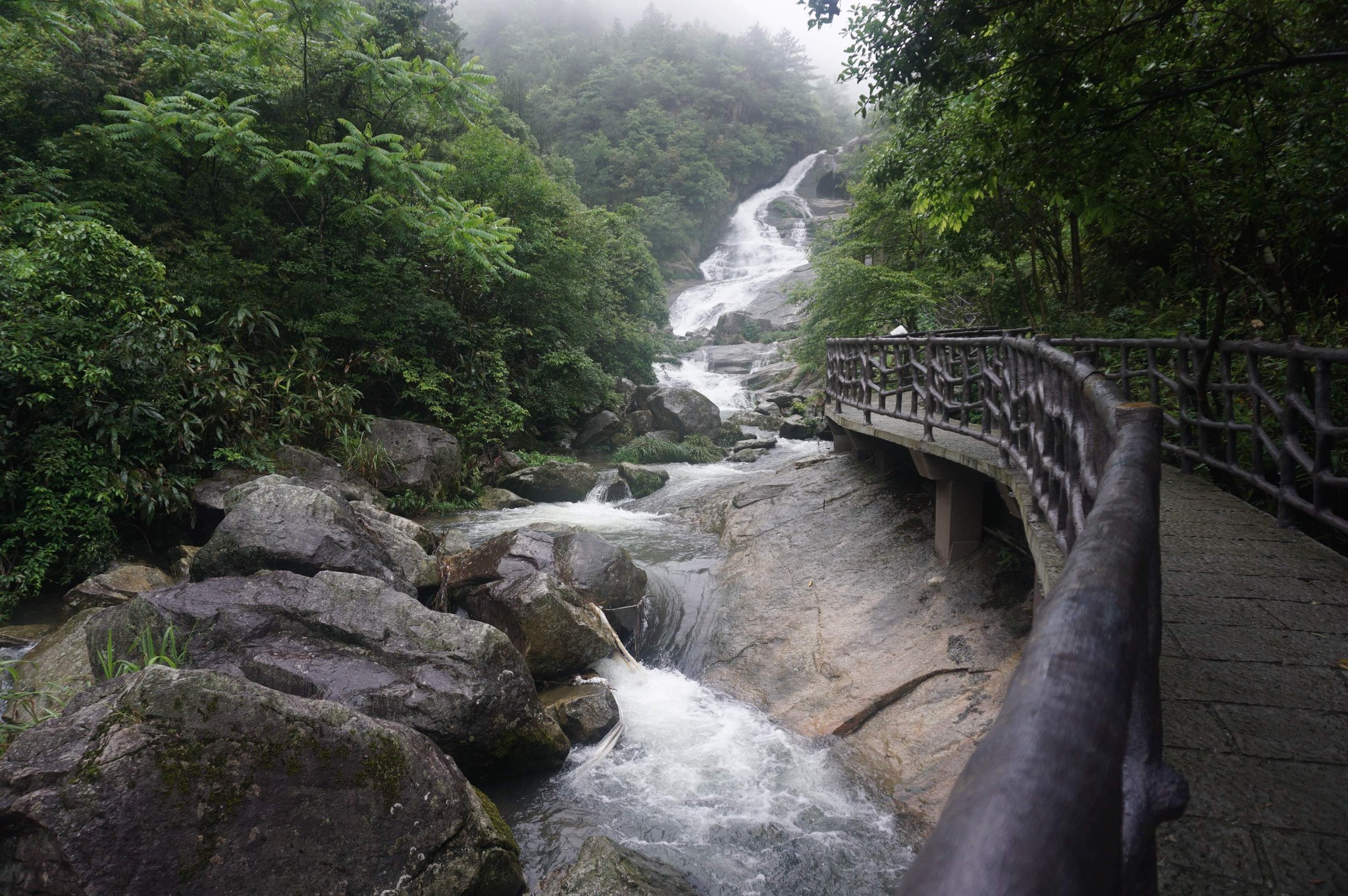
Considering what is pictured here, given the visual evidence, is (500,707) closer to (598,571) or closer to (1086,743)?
(598,571)

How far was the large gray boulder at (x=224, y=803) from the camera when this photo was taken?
2.70 m

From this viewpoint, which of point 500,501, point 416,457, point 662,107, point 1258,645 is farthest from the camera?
point 662,107

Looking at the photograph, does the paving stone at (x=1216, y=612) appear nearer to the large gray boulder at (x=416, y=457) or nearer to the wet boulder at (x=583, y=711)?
the wet boulder at (x=583, y=711)

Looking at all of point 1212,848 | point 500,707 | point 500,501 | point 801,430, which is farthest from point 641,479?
point 1212,848

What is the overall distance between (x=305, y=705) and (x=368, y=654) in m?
1.52

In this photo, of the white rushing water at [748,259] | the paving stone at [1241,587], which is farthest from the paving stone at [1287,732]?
the white rushing water at [748,259]

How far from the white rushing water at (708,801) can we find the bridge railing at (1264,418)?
3.14 metres

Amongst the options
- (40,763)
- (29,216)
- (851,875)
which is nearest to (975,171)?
(851,875)

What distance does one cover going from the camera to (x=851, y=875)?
409cm

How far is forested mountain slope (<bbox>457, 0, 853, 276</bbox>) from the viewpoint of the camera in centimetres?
4431

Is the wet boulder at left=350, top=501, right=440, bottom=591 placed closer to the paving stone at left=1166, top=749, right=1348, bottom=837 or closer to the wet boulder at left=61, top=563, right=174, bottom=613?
the wet boulder at left=61, top=563, right=174, bottom=613

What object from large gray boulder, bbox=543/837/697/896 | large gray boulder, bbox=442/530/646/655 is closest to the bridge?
large gray boulder, bbox=543/837/697/896

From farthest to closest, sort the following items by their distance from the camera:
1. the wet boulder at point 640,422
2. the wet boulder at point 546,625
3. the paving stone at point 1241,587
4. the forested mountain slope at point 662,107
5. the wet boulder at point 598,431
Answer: the forested mountain slope at point 662,107, the wet boulder at point 640,422, the wet boulder at point 598,431, the wet boulder at point 546,625, the paving stone at point 1241,587

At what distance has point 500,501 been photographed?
39.1 ft
